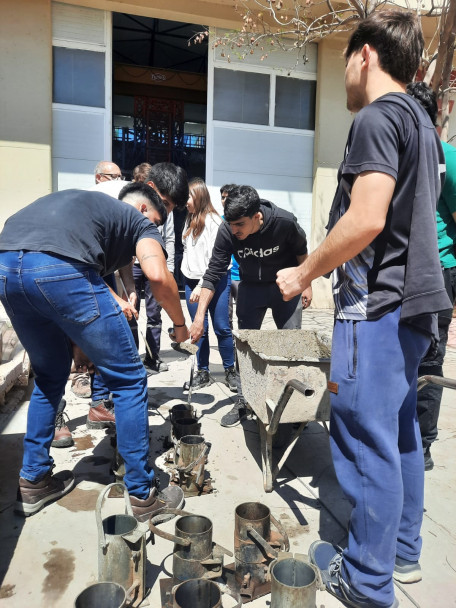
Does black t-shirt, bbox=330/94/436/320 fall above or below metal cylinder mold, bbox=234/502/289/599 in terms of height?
above

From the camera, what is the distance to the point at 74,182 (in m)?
8.73

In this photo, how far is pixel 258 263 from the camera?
3762 millimetres

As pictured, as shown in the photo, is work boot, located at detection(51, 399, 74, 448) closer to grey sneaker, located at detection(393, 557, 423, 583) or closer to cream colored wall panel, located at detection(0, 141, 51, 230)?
grey sneaker, located at detection(393, 557, 423, 583)

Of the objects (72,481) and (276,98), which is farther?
(276,98)

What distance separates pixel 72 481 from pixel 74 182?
6.91m

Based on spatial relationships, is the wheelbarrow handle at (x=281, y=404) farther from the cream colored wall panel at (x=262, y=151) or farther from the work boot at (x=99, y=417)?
the cream colored wall panel at (x=262, y=151)

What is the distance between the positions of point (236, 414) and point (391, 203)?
8.02 ft

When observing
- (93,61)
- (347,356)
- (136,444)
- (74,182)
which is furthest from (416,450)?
(93,61)

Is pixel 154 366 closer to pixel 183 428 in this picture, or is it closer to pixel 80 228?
pixel 183 428

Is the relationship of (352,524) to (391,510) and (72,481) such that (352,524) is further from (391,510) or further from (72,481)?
(72,481)

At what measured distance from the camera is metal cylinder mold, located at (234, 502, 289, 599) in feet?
6.71

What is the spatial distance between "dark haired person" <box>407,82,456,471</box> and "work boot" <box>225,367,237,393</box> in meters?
1.93

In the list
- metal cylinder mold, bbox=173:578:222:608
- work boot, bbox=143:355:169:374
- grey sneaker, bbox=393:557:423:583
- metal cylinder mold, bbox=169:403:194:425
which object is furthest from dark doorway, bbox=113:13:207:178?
metal cylinder mold, bbox=173:578:222:608

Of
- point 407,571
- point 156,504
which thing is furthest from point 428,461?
point 156,504
